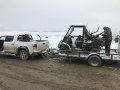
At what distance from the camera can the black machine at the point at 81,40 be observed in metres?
12.8

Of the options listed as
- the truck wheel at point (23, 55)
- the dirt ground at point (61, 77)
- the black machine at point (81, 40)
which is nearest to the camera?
the dirt ground at point (61, 77)

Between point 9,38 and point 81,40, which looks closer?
point 81,40

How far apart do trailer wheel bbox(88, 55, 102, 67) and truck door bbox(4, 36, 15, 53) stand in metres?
5.47

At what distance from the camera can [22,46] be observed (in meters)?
13.9

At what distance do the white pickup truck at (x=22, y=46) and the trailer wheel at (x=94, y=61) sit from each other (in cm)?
361

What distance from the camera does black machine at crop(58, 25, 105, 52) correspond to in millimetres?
12773

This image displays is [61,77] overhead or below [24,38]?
below

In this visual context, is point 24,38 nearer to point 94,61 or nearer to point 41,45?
point 41,45

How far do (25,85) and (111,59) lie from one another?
557cm

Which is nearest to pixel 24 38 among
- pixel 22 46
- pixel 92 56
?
pixel 22 46

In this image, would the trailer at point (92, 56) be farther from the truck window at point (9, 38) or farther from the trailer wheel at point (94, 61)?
the truck window at point (9, 38)

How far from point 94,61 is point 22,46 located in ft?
16.3

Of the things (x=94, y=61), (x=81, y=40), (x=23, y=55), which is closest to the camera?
(x=94, y=61)

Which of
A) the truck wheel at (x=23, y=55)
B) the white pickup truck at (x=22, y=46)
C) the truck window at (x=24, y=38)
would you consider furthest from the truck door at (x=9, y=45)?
the truck wheel at (x=23, y=55)
